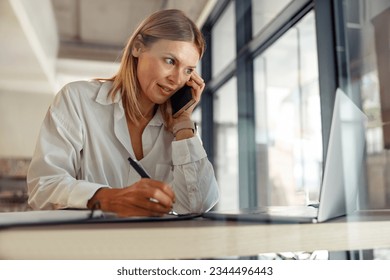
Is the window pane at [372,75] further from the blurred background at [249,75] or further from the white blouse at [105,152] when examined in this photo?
the white blouse at [105,152]

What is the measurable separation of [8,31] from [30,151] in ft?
1.17

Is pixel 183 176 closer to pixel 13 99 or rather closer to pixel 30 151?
pixel 30 151

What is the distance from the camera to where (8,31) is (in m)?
0.97

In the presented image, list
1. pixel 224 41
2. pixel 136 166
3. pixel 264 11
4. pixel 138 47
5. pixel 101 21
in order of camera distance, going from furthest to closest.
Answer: pixel 264 11 → pixel 224 41 → pixel 101 21 → pixel 138 47 → pixel 136 166

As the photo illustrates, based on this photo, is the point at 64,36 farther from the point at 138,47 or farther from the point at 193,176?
the point at 193,176

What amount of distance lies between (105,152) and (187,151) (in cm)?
16

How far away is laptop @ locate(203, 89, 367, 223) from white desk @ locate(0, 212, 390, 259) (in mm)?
25

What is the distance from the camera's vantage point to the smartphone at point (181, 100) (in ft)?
2.63

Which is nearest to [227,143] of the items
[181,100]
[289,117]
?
[289,117]

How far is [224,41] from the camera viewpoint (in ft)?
3.65

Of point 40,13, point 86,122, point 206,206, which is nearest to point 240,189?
point 206,206

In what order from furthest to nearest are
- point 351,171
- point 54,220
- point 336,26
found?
point 336,26, point 351,171, point 54,220

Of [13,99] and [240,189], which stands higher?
[13,99]

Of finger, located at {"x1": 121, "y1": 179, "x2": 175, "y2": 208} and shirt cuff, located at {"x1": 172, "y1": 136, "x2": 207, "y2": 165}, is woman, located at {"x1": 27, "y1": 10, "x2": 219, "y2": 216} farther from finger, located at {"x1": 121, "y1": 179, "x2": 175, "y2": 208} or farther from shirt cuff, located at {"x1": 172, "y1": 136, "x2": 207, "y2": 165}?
finger, located at {"x1": 121, "y1": 179, "x2": 175, "y2": 208}
